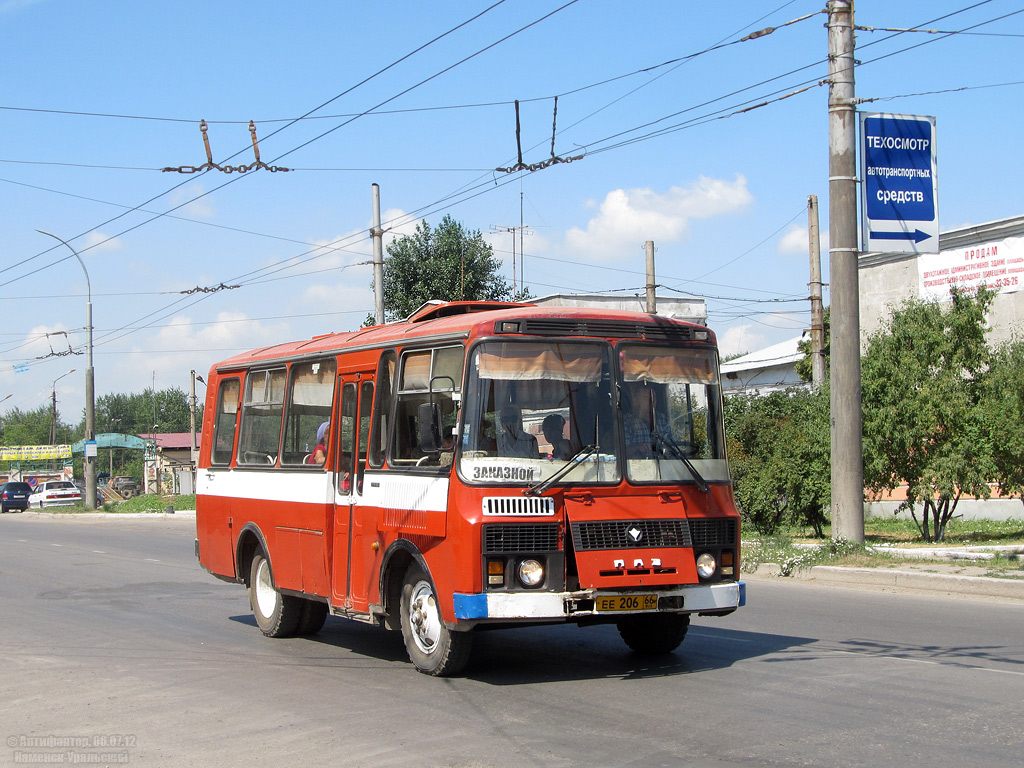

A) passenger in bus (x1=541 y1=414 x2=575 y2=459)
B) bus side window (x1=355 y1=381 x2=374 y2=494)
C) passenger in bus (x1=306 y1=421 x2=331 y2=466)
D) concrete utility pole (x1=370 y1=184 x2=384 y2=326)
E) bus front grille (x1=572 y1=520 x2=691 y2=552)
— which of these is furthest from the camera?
concrete utility pole (x1=370 y1=184 x2=384 y2=326)

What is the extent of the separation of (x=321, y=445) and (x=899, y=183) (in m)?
9.36

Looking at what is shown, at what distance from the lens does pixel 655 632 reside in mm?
9094

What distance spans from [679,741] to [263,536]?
19.8 feet

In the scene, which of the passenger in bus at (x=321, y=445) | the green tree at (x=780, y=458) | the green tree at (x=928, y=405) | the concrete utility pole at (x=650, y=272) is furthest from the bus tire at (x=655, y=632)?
the concrete utility pole at (x=650, y=272)

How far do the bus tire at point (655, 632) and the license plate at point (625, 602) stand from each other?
0.93m

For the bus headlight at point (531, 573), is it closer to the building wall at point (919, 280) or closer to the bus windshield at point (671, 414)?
Answer: the bus windshield at point (671, 414)

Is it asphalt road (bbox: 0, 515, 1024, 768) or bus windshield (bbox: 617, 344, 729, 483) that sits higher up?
bus windshield (bbox: 617, 344, 729, 483)

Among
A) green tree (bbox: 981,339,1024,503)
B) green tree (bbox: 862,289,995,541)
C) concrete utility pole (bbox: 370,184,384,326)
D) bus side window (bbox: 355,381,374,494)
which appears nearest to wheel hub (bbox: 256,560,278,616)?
bus side window (bbox: 355,381,374,494)

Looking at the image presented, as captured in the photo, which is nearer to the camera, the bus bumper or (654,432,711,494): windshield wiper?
the bus bumper

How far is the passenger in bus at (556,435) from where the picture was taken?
8.04m

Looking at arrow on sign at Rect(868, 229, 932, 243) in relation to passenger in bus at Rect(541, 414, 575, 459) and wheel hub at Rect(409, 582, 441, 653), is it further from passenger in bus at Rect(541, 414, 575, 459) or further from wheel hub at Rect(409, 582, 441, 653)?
wheel hub at Rect(409, 582, 441, 653)

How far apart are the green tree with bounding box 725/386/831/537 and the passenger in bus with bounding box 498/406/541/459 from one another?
1347cm

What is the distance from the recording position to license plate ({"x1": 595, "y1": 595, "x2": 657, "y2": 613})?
307 inches

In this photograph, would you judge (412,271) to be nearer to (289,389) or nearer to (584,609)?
(289,389)
